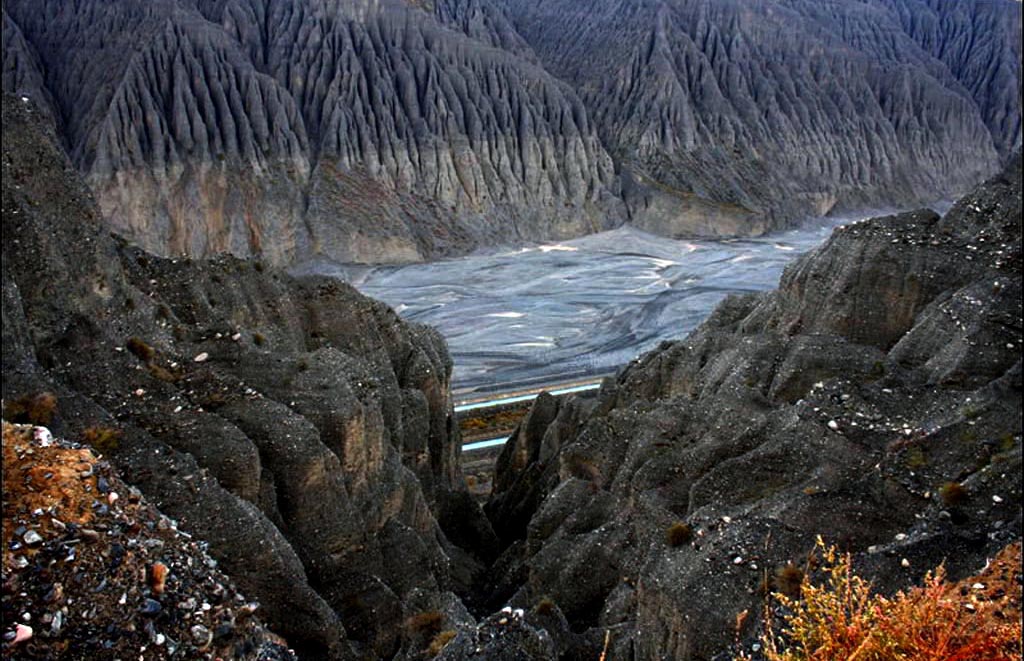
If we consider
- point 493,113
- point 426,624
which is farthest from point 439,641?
point 493,113

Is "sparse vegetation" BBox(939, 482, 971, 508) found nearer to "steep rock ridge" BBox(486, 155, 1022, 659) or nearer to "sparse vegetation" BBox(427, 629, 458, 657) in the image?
"steep rock ridge" BBox(486, 155, 1022, 659)

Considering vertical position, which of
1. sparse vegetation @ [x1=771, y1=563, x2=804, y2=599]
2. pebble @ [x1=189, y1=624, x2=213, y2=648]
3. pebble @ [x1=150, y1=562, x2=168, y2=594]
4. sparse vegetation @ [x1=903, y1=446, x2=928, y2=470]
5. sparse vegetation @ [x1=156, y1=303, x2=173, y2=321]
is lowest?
sparse vegetation @ [x1=771, y1=563, x2=804, y2=599]

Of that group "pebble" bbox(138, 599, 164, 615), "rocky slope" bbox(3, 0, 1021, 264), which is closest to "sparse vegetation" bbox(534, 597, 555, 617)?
"pebble" bbox(138, 599, 164, 615)

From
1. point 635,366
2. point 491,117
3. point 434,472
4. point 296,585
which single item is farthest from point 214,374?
point 491,117

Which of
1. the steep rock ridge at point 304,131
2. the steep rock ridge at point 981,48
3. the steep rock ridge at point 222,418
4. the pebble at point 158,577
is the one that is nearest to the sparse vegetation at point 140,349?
the steep rock ridge at point 222,418

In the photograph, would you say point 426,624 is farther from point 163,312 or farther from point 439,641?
point 163,312

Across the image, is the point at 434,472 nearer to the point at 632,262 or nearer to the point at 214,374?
the point at 214,374
